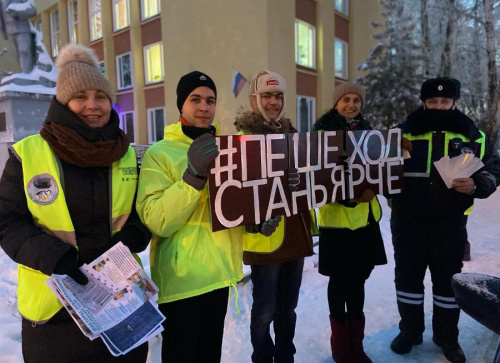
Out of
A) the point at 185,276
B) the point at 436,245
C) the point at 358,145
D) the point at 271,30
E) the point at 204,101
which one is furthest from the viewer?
the point at 271,30

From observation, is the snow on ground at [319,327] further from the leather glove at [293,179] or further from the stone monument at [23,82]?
the stone monument at [23,82]

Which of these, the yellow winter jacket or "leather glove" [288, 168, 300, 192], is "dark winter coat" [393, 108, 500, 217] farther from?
the yellow winter jacket

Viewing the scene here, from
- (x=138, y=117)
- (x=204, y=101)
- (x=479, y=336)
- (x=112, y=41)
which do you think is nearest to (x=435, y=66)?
(x=138, y=117)

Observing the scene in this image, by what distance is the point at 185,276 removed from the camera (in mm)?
1861

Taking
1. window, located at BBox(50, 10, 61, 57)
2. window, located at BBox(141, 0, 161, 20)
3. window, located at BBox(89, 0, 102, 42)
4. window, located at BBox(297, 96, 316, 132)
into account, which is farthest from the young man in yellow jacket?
window, located at BBox(50, 10, 61, 57)

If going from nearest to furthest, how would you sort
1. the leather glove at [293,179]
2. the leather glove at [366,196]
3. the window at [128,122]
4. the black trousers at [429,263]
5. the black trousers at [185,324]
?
the black trousers at [185,324] → the leather glove at [293,179] → the leather glove at [366,196] → the black trousers at [429,263] → the window at [128,122]

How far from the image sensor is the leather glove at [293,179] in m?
2.26

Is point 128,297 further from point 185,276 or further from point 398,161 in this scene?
point 398,161

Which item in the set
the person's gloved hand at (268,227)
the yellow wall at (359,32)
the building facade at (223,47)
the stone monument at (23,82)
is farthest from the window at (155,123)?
the person's gloved hand at (268,227)

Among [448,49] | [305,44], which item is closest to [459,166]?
[305,44]

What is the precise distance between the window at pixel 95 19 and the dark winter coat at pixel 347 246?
18.3 metres

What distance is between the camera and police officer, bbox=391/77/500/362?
9.27ft

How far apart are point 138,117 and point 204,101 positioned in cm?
1451

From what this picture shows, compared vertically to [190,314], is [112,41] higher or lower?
higher
